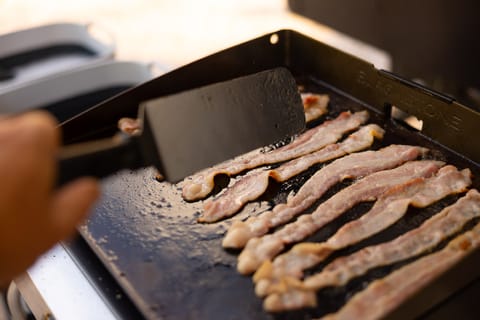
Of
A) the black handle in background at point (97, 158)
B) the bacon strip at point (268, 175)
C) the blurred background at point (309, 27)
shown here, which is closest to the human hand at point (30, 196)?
the black handle in background at point (97, 158)

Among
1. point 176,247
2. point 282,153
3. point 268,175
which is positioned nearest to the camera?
point 176,247

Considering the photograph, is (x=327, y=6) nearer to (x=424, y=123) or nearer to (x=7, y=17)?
(x=424, y=123)

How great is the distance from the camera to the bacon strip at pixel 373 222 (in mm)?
1261

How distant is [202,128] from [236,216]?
0.25 m

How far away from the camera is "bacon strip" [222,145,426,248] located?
138 centimetres

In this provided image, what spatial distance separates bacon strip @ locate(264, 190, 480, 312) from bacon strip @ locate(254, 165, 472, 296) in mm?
37

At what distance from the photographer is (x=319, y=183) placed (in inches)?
60.9

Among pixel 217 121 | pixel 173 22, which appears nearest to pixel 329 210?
pixel 217 121

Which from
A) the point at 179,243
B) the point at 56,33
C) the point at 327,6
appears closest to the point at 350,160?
the point at 179,243

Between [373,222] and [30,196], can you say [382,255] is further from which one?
[30,196]

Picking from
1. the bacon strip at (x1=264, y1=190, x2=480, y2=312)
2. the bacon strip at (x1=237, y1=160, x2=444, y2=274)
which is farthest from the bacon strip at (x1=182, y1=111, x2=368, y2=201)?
the bacon strip at (x1=264, y1=190, x2=480, y2=312)

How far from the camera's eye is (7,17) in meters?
4.38

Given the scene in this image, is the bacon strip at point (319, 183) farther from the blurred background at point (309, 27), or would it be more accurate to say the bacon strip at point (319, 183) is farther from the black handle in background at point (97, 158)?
the blurred background at point (309, 27)

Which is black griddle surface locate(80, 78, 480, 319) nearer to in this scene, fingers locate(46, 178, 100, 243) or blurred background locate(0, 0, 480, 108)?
fingers locate(46, 178, 100, 243)
